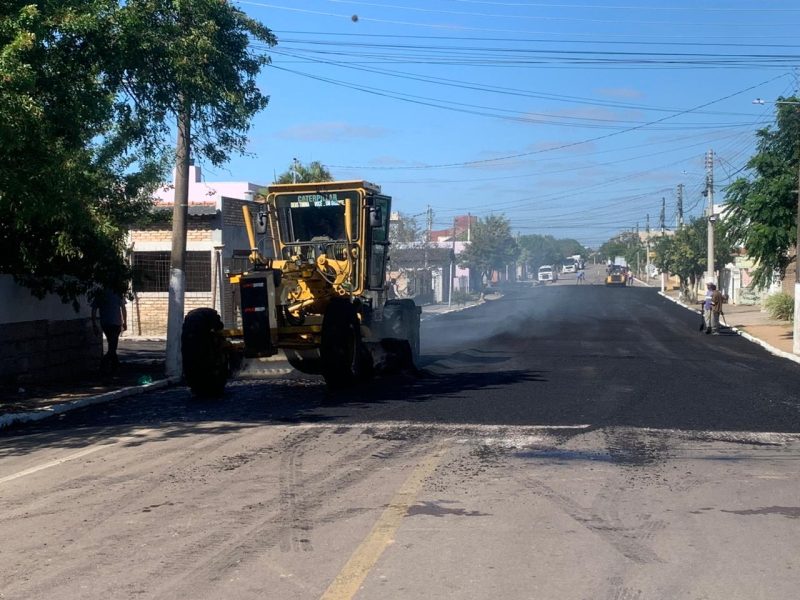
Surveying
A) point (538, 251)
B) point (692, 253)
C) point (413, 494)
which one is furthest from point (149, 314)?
point (538, 251)

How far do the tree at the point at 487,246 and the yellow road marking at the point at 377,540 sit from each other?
6442cm

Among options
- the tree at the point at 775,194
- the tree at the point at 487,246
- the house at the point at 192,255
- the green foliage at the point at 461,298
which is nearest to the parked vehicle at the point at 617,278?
the tree at the point at 487,246

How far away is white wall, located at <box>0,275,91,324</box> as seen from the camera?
15.4 m

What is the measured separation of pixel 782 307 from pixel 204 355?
90.0ft

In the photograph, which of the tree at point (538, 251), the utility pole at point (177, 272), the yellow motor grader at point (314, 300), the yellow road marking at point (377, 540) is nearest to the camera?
the yellow road marking at point (377, 540)

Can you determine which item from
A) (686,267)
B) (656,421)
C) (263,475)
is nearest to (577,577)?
(263,475)

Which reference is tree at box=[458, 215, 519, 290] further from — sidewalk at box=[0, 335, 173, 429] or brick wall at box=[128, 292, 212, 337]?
sidewalk at box=[0, 335, 173, 429]

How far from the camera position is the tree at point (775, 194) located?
87.0 feet

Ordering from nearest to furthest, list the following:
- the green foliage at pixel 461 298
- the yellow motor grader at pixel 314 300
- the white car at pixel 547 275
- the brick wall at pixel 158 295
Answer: the yellow motor grader at pixel 314 300 → the brick wall at pixel 158 295 → the green foliage at pixel 461 298 → the white car at pixel 547 275

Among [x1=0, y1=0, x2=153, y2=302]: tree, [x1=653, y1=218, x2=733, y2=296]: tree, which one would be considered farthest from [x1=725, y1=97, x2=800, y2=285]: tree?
[x1=653, y1=218, x2=733, y2=296]: tree

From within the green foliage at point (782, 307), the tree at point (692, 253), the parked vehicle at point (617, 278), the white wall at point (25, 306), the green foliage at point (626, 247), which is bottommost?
the green foliage at point (782, 307)

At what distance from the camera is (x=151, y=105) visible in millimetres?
14172

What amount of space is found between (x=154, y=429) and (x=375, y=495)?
14.8 ft

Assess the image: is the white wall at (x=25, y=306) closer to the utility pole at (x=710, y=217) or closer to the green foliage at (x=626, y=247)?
the utility pole at (x=710, y=217)
